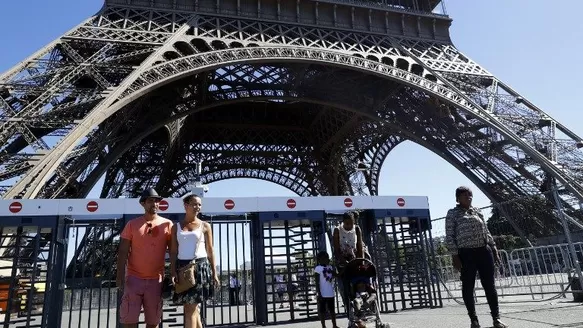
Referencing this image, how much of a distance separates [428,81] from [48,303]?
1726 centimetres

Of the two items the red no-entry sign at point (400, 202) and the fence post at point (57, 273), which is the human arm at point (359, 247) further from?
the fence post at point (57, 273)

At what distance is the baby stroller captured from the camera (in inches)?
199

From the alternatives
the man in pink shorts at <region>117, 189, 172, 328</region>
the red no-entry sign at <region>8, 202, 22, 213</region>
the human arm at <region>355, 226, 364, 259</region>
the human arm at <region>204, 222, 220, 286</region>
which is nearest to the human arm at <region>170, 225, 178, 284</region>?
the man in pink shorts at <region>117, 189, 172, 328</region>

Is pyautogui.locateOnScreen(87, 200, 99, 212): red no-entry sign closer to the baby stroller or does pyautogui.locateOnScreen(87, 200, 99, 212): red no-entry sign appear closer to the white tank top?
the white tank top

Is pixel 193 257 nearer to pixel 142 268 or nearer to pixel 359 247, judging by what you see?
pixel 142 268

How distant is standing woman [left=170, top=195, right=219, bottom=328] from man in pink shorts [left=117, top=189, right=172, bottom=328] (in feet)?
0.59

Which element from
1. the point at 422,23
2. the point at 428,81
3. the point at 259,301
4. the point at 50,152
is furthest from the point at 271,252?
the point at 422,23

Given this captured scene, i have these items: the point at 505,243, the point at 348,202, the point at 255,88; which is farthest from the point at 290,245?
the point at 505,243

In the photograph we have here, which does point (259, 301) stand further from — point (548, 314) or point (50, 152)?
point (50, 152)

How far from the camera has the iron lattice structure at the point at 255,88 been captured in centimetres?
1382

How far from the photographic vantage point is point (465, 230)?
5332mm

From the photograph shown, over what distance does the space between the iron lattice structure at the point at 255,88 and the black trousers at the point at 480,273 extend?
10.5 metres

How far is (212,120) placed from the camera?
31516 mm

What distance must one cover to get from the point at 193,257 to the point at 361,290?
221 cm
